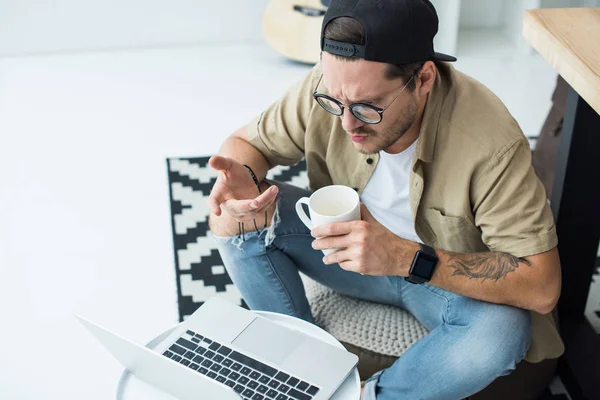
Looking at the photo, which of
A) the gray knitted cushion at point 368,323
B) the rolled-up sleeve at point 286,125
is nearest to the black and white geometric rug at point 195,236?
the gray knitted cushion at point 368,323

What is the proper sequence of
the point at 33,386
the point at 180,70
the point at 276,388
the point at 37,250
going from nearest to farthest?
the point at 276,388
the point at 33,386
the point at 37,250
the point at 180,70

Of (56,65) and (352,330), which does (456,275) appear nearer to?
(352,330)

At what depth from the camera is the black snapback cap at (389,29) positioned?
1404 millimetres

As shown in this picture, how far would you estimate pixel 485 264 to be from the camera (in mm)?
1516

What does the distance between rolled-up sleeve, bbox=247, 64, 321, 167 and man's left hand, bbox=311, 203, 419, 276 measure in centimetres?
36

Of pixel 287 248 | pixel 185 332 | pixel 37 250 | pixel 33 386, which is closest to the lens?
pixel 185 332

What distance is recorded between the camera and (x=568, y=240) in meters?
1.79

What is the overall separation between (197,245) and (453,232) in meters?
0.99

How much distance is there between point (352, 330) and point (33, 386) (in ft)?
2.55

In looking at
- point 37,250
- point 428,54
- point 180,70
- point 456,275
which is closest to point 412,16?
point 428,54

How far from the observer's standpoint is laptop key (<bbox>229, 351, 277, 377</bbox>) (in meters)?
1.42

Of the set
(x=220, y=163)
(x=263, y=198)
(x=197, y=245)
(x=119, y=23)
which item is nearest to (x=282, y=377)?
(x=263, y=198)

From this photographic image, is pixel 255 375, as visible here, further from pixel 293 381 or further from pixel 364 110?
pixel 364 110

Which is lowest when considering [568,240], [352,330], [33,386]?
[33,386]
